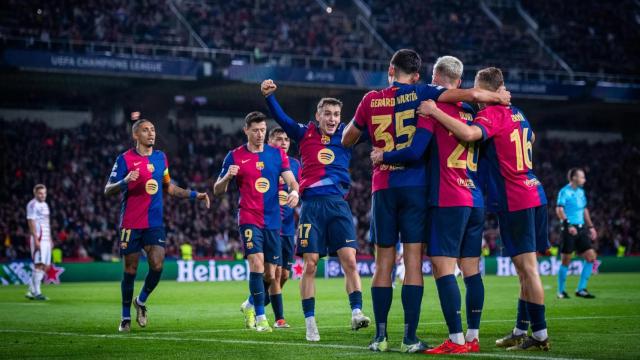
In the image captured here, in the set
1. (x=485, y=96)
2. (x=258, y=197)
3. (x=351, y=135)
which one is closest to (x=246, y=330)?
(x=258, y=197)

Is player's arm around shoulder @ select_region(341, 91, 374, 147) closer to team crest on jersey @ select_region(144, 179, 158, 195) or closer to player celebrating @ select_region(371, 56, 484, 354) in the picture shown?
player celebrating @ select_region(371, 56, 484, 354)

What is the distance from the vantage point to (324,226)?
35.8 feet

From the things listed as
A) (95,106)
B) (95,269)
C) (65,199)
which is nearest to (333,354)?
(95,269)

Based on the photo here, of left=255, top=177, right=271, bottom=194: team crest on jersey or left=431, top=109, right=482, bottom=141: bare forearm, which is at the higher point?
left=431, top=109, right=482, bottom=141: bare forearm

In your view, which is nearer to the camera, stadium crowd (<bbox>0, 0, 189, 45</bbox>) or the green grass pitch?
the green grass pitch

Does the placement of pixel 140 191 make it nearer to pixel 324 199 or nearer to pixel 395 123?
pixel 324 199

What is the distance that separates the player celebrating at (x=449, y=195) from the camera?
27.7ft

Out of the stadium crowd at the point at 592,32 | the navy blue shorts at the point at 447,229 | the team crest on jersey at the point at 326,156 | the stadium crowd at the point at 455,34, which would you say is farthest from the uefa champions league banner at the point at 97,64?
the navy blue shorts at the point at 447,229

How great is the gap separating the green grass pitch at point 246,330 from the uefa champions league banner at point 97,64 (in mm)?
16762

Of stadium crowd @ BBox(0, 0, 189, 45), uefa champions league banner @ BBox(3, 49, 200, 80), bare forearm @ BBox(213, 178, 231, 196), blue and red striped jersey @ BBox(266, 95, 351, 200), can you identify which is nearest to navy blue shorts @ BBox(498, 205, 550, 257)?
blue and red striped jersey @ BBox(266, 95, 351, 200)

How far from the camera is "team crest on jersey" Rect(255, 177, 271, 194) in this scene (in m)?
11.9

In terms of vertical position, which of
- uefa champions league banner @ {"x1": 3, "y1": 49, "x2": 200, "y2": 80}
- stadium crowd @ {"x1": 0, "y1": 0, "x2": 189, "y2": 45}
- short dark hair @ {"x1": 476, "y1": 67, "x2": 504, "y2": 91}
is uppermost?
stadium crowd @ {"x1": 0, "y1": 0, "x2": 189, "y2": 45}

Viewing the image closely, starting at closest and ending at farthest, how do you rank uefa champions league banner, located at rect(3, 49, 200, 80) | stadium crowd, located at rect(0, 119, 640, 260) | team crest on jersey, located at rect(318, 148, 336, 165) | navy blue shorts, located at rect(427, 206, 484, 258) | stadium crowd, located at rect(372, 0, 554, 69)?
navy blue shorts, located at rect(427, 206, 484, 258) < team crest on jersey, located at rect(318, 148, 336, 165) < stadium crowd, located at rect(0, 119, 640, 260) < uefa champions league banner, located at rect(3, 49, 200, 80) < stadium crowd, located at rect(372, 0, 554, 69)

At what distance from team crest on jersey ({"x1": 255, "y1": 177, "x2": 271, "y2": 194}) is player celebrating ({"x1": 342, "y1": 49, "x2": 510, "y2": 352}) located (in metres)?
3.26
